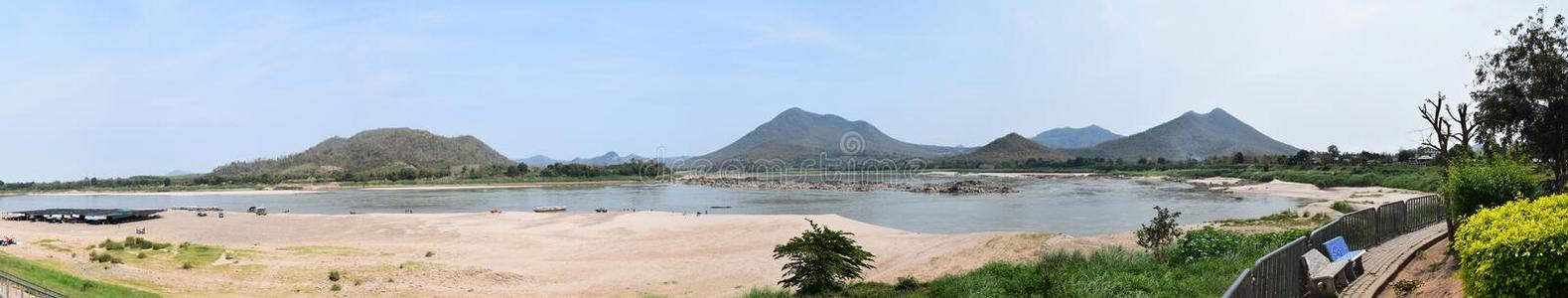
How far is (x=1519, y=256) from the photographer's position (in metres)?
5.48

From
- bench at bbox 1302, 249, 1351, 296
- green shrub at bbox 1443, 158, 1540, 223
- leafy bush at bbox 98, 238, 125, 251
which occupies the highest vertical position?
green shrub at bbox 1443, 158, 1540, 223

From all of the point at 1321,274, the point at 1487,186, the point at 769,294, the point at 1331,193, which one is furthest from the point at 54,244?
the point at 1331,193

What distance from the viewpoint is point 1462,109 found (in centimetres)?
1238

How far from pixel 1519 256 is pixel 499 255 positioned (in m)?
26.0

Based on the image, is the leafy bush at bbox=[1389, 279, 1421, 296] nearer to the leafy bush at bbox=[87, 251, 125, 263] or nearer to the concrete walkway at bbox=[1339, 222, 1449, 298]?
the concrete walkway at bbox=[1339, 222, 1449, 298]

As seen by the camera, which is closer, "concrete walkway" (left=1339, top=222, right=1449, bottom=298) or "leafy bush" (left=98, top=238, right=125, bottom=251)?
"concrete walkway" (left=1339, top=222, right=1449, bottom=298)

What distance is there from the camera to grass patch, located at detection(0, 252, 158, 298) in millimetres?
14469

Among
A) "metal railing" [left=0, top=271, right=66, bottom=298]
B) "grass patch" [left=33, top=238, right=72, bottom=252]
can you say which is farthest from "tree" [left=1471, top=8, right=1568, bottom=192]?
"grass patch" [left=33, top=238, right=72, bottom=252]

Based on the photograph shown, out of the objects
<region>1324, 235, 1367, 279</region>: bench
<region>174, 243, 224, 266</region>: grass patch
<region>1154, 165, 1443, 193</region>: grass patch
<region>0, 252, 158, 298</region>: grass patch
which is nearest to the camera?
<region>1324, 235, 1367, 279</region>: bench

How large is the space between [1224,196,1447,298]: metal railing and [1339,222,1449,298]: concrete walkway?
8.6 inches

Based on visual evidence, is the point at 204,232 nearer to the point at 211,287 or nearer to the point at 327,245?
the point at 327,245

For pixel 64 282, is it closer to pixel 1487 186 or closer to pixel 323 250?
pixel 323 250

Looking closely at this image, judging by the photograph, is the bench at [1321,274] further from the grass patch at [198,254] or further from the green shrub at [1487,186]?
the grass patch at [198,254]

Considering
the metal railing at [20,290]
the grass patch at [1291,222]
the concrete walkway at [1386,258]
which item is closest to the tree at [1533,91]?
the grass patch at [1291,222]
